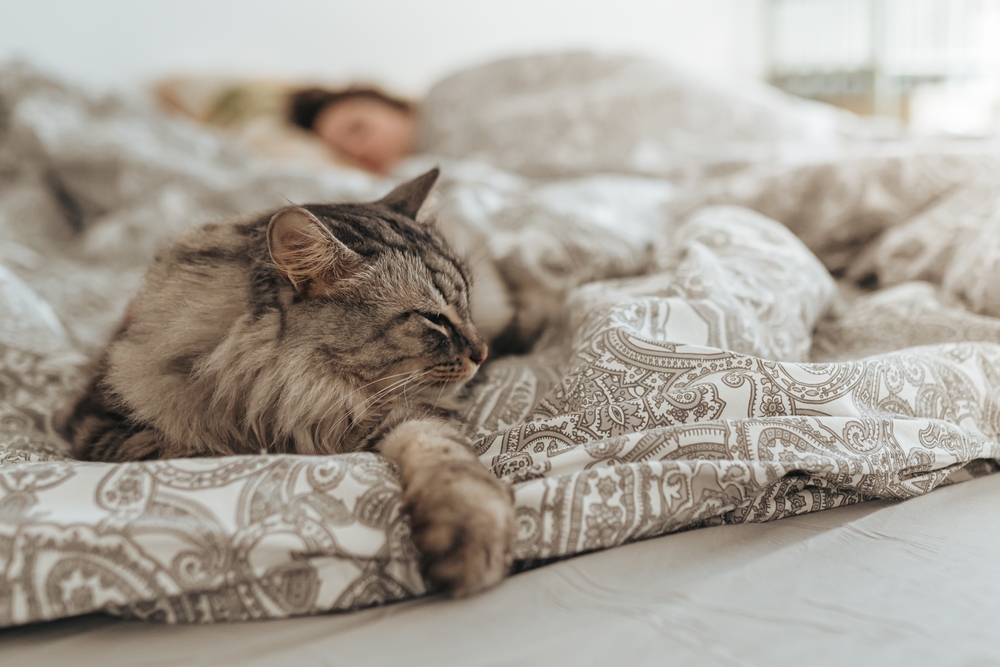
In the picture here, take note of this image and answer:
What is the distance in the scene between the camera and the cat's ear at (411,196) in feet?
3.99

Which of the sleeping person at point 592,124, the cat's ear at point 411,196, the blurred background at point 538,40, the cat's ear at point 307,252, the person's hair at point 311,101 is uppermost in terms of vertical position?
the blurred background at point 538,40

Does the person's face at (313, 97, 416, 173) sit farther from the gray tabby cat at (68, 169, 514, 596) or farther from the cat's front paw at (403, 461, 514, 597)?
the cat's front paw at (403, 461, 514, 597)

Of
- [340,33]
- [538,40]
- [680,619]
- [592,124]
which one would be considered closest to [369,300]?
[680,619]

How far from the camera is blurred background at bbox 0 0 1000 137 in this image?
2.88 metres

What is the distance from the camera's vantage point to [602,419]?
91cm

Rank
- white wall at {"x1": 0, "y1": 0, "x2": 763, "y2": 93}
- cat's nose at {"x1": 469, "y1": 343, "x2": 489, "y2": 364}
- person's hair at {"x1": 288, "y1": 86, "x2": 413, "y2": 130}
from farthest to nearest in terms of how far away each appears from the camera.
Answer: person's hair at {"x1": 288, "y1": 86, "x2": 413, "y2": 130}
white wall at {"x1": 0, "y1": 0, "x2": 763, "y2": 93}
cat's nose at {"x1": 469, "y1": 343, "x2": 489, "y2": 364}

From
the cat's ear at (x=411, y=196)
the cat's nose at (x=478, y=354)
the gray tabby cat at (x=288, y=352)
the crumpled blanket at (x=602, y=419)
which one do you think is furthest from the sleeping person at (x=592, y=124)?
the gray tabby cat at (x=288, y=352)

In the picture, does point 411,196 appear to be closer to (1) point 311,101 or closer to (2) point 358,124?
(2) point 358,124

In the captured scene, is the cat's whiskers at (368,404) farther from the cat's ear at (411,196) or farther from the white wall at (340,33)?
the white wall at (340,33)

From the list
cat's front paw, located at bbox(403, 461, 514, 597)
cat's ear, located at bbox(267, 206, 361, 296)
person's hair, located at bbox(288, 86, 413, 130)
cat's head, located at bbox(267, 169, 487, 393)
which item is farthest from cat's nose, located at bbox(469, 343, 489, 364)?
person's hair, located at bbox(288, 86, 413, 130)

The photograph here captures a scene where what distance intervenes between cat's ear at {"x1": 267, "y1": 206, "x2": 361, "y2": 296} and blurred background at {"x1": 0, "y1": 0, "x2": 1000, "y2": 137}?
6.56ft

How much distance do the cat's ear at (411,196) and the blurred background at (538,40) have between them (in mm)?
1769

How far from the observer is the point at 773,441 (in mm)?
812

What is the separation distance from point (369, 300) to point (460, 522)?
40cm
